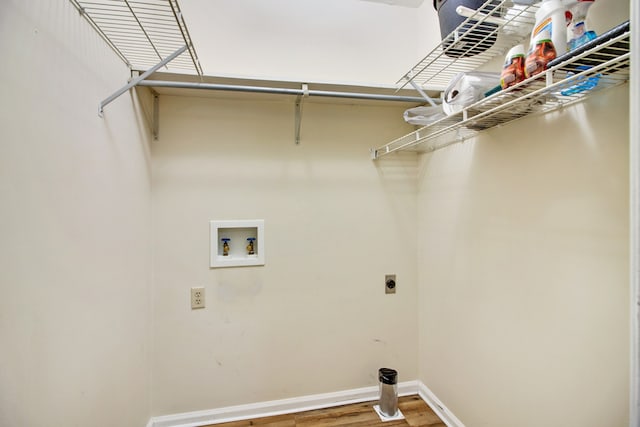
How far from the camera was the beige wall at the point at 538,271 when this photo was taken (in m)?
0.88

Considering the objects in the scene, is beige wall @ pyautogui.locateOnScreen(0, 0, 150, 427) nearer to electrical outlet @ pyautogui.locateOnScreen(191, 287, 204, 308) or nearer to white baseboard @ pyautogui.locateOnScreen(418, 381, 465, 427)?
electrical outlet @ pyautogui.locateOnScreen(191, 287, 204, 308)

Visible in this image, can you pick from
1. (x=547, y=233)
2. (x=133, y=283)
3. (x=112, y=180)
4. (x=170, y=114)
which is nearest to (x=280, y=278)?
(x=133, y=283)

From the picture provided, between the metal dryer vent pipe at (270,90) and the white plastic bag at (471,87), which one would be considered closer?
the white plastic bag at (471,87)

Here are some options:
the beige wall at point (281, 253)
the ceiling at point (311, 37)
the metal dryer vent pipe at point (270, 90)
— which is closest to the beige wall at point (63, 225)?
the metal dryer vent pipe at point (270, 90)

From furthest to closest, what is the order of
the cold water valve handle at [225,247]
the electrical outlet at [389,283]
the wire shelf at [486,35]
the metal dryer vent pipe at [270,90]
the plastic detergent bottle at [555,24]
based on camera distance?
1. the electrical outlet at [389,283]
2. the cold water valve handle at [225,247]
3. the metal dryer vent pipe at [270,90]
4. the wire shelf at [486,35]
5. the plastic detergent bottle at [555,24]

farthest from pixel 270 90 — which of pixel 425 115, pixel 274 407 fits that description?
pixel 274 407

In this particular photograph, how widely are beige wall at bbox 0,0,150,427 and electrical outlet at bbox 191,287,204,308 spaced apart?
0.34 meters

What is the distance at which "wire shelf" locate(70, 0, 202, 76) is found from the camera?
3.22 feet

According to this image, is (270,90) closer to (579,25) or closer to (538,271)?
(579,25)

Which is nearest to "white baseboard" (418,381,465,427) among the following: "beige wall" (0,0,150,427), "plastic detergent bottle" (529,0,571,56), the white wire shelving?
the white wire shelving

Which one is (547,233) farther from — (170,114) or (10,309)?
(170,114)

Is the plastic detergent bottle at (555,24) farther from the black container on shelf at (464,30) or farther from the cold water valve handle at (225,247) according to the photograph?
the cold water valve handle at (225,247)

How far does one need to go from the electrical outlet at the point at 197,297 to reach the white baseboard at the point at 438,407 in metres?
1.54

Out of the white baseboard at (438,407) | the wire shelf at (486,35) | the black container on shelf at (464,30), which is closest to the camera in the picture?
the wire shelf at (486,35)
